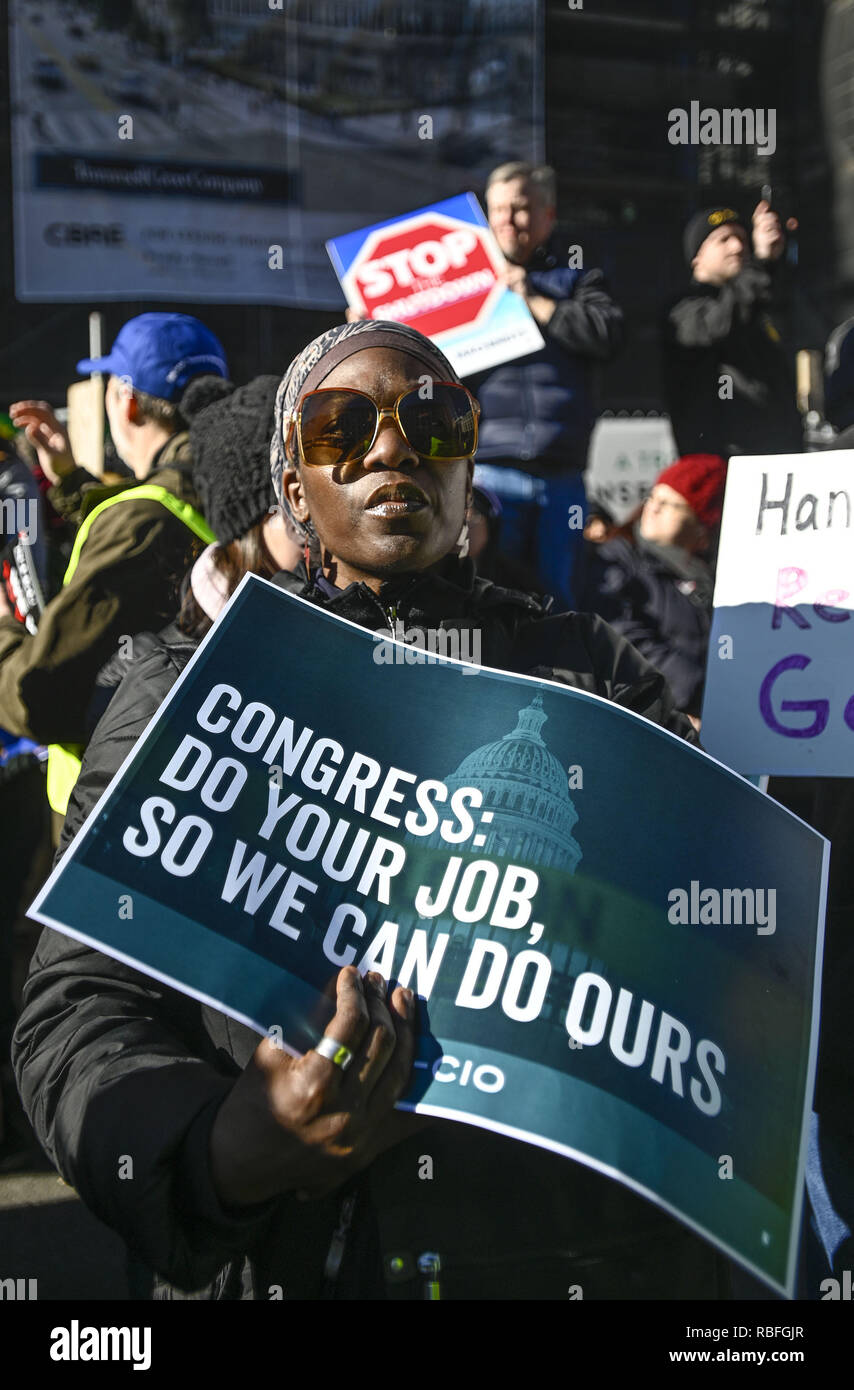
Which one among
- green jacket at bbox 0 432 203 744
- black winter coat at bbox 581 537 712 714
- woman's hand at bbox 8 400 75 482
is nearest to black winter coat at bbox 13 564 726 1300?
green jacket at bbox 0 432 203 744

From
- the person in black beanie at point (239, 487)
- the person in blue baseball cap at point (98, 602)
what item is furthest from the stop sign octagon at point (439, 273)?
the person in black beanie at point (239, 487)

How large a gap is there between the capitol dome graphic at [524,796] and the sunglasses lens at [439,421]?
437 millimetres

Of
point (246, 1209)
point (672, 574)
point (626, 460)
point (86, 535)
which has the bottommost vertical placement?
point (246, 1209)

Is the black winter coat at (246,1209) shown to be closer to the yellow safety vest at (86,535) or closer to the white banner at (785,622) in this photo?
the white banner at (785,622)

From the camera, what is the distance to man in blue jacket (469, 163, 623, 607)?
15.4 feet

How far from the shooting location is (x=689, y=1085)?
1.37m

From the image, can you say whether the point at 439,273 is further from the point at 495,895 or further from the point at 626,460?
the point at 495,895

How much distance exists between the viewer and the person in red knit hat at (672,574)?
168 inches

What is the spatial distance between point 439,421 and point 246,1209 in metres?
1.02

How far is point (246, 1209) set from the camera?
1435 mm

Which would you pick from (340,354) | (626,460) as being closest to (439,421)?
(340,354)

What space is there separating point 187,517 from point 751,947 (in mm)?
1955
